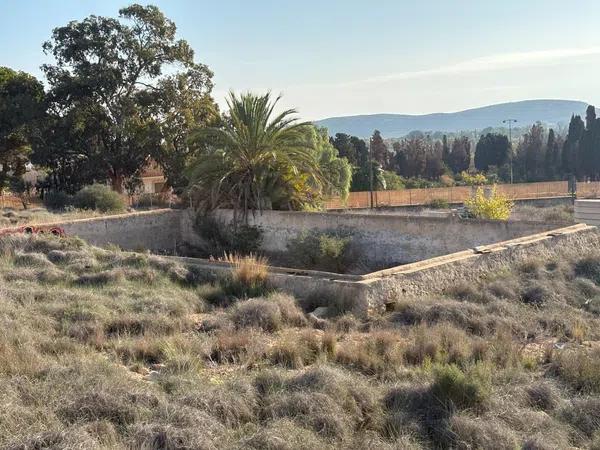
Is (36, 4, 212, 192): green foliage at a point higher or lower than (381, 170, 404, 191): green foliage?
higher

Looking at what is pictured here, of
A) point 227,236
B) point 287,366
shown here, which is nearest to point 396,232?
point 227,236

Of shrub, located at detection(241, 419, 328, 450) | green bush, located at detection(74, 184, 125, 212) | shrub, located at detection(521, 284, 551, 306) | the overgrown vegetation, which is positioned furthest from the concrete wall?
green bush, located at detection(74, 184, 125, 212)

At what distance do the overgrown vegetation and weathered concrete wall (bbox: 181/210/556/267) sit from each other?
157 inches

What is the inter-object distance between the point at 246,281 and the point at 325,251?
5319 mm

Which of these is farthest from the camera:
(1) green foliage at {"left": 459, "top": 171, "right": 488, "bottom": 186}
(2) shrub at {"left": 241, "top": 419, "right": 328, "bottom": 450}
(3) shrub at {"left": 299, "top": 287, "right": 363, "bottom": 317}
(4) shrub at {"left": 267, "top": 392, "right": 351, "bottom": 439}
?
(1) green foliage at {"left": 459, "top": 171, "right": 488, "bottom": 186}

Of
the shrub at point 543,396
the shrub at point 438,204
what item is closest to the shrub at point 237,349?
the shrub at point 543,396

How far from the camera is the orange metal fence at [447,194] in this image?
3806 cm

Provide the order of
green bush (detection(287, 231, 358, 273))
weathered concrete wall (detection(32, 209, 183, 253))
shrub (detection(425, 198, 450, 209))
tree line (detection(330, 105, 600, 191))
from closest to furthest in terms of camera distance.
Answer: green bush (detection(287, 231, 358, 273))
weathered concrete wall (detection(32, 209, 183, 253))
shrub (detection(425, 198, 450, 209))
tree line (detection(330, 105, 600, 191))

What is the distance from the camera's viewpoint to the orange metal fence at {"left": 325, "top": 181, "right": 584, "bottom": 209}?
125 feet

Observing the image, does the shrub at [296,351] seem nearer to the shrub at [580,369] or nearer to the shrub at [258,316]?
the shrub at [258,316]

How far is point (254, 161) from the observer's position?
2153cm

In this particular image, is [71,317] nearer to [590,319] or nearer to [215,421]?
[215,421]

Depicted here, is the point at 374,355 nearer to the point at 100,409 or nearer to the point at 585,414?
the point at 585,414

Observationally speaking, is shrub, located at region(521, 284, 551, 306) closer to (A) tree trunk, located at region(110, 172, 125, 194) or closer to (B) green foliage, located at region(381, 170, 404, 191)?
Answer: (A) tree trunk, located at region(110, 172, 125, 194)
